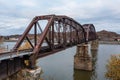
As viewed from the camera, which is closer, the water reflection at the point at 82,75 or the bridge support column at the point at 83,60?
the water reflection at the point at 82,75

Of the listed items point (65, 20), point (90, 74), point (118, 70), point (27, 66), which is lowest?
point (90, 74)

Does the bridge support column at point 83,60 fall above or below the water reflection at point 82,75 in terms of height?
above

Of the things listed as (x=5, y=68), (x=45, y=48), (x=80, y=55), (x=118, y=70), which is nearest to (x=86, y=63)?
(x=80, y=55)

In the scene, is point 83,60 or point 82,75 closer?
point 82,75

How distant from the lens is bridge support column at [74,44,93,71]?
209 feet

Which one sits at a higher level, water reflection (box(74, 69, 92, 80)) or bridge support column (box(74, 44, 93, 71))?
bridge support column (box(74, 44, 93, 71))

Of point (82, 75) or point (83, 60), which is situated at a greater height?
point (83, 60)

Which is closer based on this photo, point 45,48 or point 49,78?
point 45,48

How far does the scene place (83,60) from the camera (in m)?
65.1

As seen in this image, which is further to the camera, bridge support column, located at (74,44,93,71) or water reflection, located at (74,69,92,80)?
bridge support column, located at (74,44,93,71)

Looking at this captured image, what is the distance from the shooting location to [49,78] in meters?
47.6

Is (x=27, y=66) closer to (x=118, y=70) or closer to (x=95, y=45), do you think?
(x=118, y=70)

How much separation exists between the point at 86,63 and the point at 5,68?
43254mm

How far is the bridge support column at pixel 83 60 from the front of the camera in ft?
209
